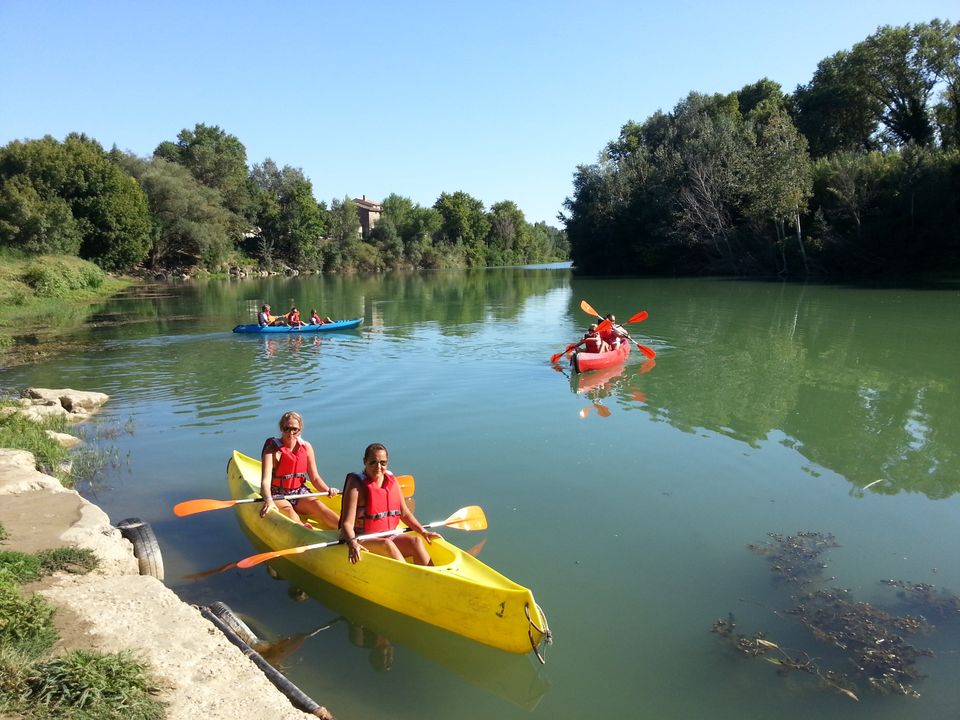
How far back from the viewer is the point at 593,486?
7715mm

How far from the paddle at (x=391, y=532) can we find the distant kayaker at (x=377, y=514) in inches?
2.4

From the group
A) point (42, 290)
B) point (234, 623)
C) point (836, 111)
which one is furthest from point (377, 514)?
point (836, 111)

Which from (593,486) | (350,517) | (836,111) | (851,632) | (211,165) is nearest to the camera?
(851,632)

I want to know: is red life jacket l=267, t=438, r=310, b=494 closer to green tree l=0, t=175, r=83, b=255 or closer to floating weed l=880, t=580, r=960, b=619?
floating weed l=880, t=580, r=960, b=619

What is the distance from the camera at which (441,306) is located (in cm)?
3197

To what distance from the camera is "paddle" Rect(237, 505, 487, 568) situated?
5.13 meters

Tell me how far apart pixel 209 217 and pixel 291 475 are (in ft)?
180

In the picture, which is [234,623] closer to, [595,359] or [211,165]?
[595,359]

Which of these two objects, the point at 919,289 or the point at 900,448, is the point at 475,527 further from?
the point at 919,289

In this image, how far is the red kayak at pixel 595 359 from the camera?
1415 centimetres

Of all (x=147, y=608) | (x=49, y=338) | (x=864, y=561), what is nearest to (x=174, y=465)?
(x=147, y=608)

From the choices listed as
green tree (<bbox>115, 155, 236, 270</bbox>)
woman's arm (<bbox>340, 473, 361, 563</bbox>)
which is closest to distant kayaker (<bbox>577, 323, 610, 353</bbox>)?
woman's arm (<bbox>340, 473, 361, 563</bbox>)

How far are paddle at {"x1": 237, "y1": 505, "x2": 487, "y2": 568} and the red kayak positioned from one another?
8.50 meters

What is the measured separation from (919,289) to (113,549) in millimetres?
34509
